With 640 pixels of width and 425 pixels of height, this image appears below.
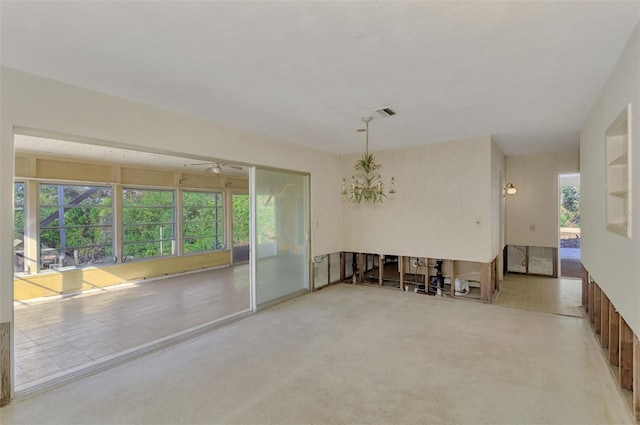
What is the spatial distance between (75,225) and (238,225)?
13.2 ft

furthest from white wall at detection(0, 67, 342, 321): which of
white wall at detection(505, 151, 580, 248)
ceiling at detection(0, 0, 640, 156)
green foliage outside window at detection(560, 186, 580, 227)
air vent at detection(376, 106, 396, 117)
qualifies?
green foliage outside window at detection(560, 186, 580, 227)

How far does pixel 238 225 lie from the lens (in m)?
9.59

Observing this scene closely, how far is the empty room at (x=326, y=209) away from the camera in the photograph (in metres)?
2.19

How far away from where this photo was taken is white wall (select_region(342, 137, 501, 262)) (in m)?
5.27

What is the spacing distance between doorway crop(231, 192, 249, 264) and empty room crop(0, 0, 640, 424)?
265cm

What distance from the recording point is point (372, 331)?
3.99m

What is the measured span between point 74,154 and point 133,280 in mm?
2862

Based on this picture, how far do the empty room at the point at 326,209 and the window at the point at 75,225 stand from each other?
0.04 m

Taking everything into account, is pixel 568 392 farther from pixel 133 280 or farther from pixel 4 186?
pixel 133 280

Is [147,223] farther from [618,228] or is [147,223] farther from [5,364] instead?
[618,228]

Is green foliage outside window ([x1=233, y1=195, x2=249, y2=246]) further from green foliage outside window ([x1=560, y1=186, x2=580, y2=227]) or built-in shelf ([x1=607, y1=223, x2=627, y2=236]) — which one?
green foliage outside window ([x1=560, y1=186, x2=580, y2=227])

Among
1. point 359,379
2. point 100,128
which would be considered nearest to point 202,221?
point 100,128

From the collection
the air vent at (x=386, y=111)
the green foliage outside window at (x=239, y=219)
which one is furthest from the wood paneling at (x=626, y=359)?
the green foliage outside window at (x=239, y=219)

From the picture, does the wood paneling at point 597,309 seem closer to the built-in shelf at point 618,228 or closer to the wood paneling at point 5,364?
the built-in shelf at point 618,228
